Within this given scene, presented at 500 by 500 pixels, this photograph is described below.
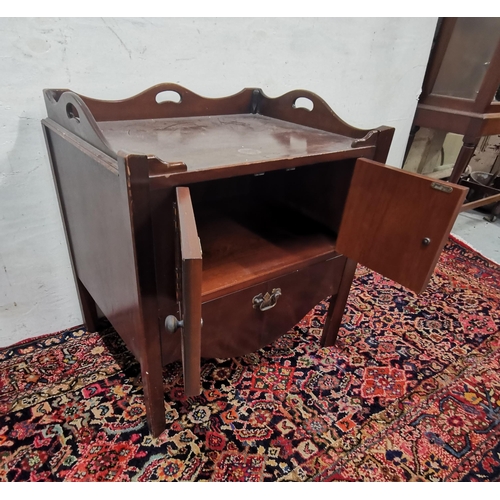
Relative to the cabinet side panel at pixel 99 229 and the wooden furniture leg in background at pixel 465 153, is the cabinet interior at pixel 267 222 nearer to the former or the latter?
the cabinet side panel at pixel 99 229

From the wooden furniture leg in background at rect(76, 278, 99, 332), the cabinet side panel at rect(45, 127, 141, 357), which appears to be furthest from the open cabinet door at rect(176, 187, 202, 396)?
the wooden furniture leg in background at rect(76, 278, 99, 332)

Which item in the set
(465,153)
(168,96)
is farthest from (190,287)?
(465,153)

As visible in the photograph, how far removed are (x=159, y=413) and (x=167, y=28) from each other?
101 centimetres

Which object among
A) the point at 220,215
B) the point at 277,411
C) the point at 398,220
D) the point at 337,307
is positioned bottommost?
the point at 277,411

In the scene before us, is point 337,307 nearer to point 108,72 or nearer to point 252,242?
point 252,242

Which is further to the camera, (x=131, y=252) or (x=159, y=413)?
(x=159, y=413)

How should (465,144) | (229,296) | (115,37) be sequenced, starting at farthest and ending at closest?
1. (465,144)
2. (115,37)
3. (229,296)

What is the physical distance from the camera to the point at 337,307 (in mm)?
1144

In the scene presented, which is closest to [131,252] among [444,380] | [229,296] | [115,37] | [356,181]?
[229,296]

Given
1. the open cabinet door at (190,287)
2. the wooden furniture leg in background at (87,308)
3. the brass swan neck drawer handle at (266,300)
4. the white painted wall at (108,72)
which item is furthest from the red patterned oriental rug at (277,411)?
the open cabinet door at (190,287)

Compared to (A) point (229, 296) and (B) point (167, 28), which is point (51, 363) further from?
(B) point (167, 28)

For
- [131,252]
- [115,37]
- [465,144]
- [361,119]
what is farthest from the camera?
[465,144]

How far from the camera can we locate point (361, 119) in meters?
1.53

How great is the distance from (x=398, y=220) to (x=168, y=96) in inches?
29.6
